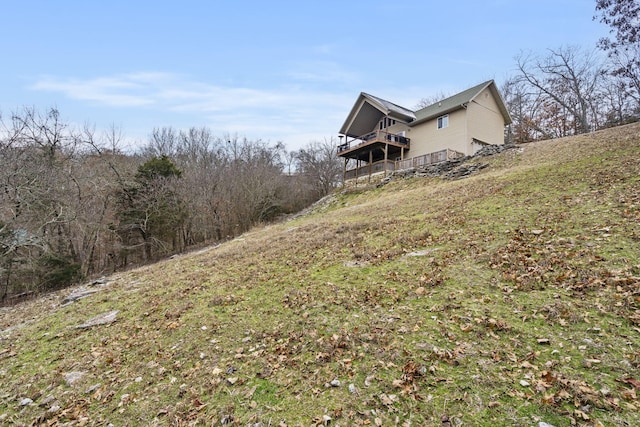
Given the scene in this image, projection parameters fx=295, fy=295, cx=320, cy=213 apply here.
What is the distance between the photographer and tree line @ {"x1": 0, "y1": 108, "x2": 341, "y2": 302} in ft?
44.1

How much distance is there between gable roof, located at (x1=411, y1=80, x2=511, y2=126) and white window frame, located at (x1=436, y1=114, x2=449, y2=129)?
0.34 m

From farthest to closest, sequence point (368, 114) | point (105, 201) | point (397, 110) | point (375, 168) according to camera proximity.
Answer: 1. point (368, 114)
2. point (375, 168)
3. point (397, 110)
4. point (105, 201)

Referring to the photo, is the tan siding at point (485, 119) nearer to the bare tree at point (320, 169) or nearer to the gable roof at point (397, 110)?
the gable roof at point (397, 110)

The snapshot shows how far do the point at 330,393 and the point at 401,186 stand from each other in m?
17.1

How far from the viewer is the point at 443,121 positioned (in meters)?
23.0

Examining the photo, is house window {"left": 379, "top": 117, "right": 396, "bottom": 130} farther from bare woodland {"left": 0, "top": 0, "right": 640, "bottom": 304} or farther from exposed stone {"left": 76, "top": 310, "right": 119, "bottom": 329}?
exposed stone {"left": 76, "top": 310, "right": 119, "bottom": 329}

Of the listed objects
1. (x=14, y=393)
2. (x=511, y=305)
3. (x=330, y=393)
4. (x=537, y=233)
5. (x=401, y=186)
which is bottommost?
(x=14, y=393)

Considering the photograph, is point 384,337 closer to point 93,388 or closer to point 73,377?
point 93,388

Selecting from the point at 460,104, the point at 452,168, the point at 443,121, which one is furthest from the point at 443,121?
the point at 452,168

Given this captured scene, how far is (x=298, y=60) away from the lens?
718 inches

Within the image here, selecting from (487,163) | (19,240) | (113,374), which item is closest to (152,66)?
(19,240)

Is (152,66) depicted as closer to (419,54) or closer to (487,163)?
(419,54)

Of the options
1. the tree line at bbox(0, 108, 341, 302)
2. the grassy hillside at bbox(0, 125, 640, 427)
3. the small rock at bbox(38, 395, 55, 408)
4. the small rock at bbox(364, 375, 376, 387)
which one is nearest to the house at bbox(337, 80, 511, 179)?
the tree line at bbox(0, 108, 341, 302)

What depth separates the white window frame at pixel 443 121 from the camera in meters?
22.8
